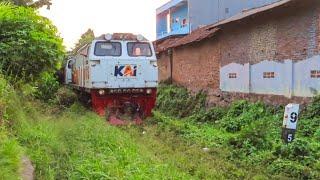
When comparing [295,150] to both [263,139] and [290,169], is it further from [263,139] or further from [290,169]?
[263,139]

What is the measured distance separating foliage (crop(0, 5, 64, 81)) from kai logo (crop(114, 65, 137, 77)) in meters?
2.81

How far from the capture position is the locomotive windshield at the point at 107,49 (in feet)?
47.0

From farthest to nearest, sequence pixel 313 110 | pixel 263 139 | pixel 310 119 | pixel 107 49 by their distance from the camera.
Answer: pixel 107 49 → pixel 313 110 → pixel 310 119 → pixel 263 139

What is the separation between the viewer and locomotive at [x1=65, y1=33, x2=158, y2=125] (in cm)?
1409

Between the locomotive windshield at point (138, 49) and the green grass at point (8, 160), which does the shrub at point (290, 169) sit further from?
the locomotive windshield at point (138, 49)

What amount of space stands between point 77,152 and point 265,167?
326 centimetres

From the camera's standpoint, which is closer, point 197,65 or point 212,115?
point 212,115

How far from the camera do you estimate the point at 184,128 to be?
42.0ft

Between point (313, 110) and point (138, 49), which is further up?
point (138, 49)

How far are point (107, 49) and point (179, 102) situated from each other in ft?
20.9

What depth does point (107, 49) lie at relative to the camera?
47.5ft

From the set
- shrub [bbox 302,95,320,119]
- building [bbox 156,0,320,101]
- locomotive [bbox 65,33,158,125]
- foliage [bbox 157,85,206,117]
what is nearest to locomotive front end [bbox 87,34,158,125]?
locomotive [bbox 65,33,158,125]

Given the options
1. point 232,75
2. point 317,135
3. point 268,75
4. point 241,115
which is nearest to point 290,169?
point 317,135

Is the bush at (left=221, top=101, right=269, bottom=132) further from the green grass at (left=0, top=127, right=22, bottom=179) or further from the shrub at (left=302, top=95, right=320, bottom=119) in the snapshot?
the green grass at (left=0, top=127, right=22, bottom=179)
